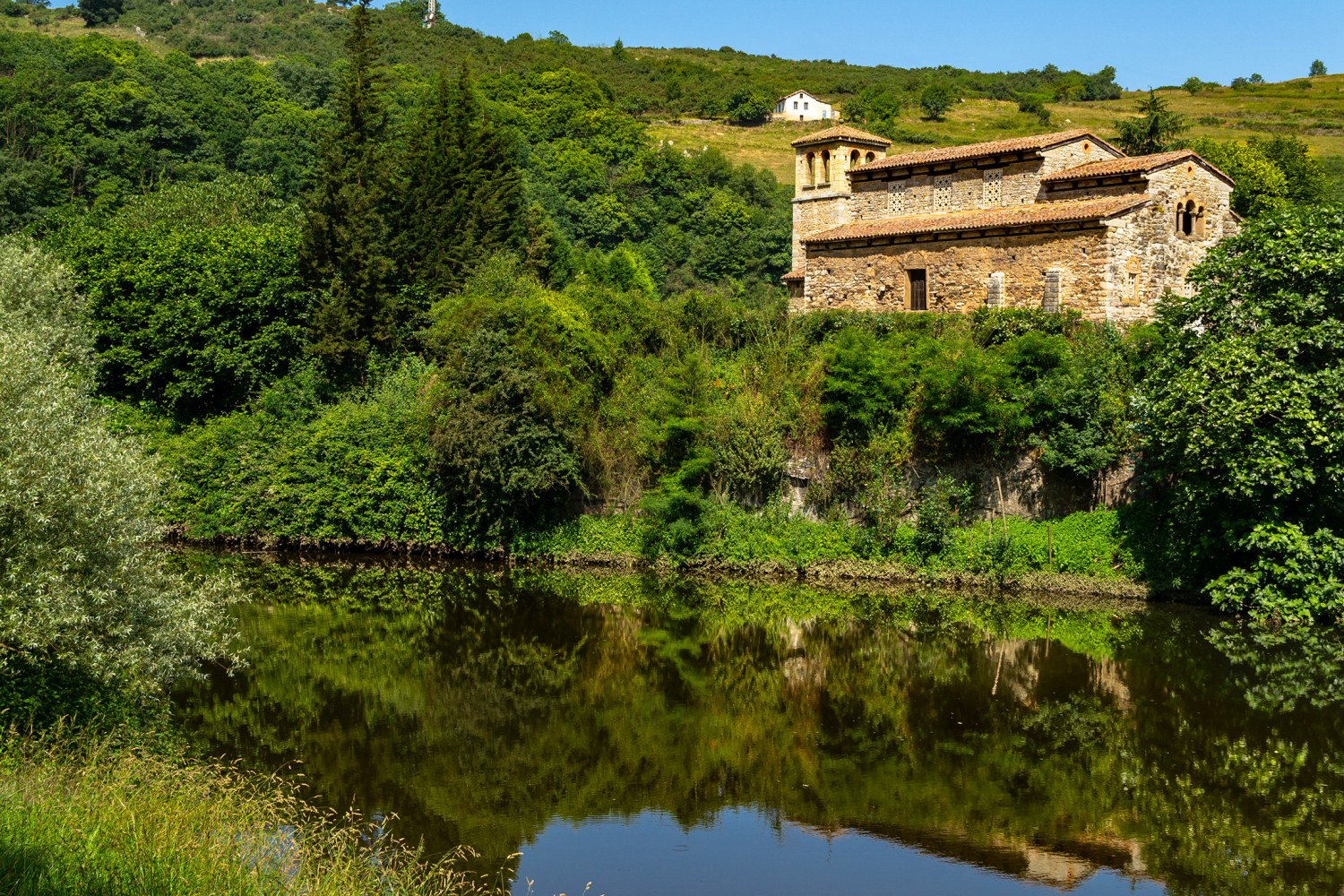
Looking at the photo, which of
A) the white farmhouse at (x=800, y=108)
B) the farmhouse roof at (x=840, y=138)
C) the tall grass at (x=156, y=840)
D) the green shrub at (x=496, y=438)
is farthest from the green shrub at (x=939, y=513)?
the white farmhouse at (x=800, y=108)

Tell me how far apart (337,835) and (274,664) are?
30.0ft

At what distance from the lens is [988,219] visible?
107 ft

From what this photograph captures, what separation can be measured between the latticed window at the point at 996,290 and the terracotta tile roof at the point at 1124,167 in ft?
10.1

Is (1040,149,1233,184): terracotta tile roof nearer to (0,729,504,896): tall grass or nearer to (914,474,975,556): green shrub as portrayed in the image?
(914,474,975,556): green shrub

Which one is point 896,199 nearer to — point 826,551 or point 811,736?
point 826,551

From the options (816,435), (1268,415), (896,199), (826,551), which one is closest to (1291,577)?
(1268,415)

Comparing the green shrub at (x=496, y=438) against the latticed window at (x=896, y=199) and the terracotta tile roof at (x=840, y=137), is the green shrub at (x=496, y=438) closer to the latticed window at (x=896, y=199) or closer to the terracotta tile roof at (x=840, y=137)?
the latticed window at (x=896, y=199)

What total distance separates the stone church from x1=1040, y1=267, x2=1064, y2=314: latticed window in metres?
0.03

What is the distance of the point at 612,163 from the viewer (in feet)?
240

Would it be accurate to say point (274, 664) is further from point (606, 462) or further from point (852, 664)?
point (606, 462)

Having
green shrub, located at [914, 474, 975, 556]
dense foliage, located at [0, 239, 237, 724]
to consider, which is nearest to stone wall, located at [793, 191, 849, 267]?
green shrub, located at [914, 474, 975, 556]

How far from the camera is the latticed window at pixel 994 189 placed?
33750mm

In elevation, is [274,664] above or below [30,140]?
below

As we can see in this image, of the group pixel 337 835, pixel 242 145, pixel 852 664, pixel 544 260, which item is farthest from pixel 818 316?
pixel 242 145
